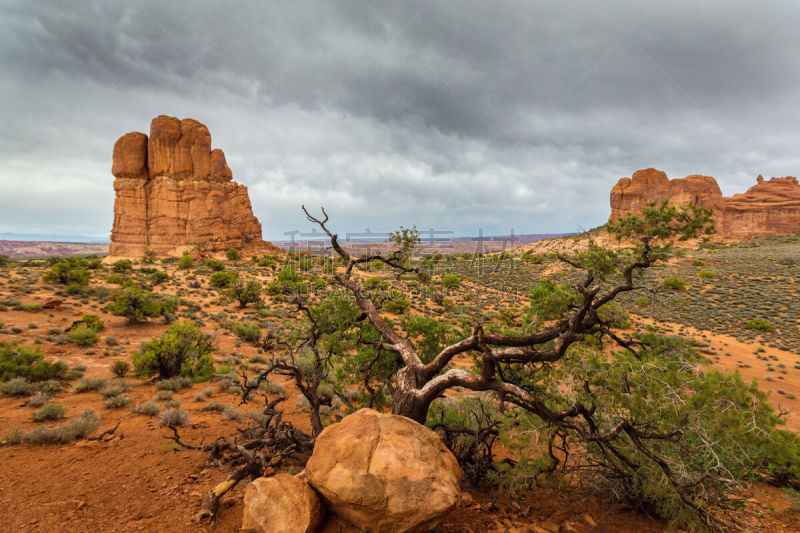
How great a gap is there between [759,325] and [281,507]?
103 feet

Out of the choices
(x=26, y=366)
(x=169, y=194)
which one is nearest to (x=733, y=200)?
(x=26, y=366)

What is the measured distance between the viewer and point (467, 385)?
502 centimetres

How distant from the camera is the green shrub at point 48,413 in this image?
7035mm

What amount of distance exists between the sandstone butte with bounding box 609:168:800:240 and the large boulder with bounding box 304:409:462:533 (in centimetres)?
8932

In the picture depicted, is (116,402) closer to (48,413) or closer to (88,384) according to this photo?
(48,413)

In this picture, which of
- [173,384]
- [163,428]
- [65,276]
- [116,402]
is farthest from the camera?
[65,276]

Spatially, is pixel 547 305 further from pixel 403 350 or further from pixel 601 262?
pixel 403 350

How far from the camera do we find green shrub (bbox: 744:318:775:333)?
20.7 meters

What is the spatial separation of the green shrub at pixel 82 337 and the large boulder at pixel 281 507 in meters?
14.4

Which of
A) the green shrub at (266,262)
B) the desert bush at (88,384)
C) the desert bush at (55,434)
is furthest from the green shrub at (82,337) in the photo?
the green shrub at (266,262)

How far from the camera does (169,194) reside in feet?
162

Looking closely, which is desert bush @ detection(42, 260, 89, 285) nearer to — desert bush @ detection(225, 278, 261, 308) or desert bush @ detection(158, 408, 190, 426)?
desert bush @ detection(225, 278, 261, 308)

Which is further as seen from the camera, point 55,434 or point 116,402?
point 116,402

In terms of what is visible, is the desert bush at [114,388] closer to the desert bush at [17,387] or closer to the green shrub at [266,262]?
the desert bush at [17,387]
